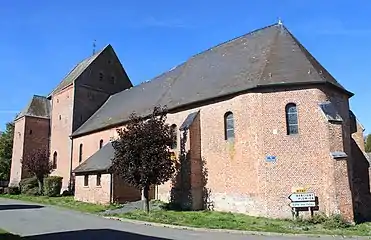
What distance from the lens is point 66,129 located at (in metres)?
39.5

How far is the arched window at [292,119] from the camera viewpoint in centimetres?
2027

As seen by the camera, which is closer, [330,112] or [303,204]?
[303,204]

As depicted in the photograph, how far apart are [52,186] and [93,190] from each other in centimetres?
1059

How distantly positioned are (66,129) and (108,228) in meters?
26.6

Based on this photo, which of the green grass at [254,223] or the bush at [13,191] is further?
the bush at [13,191]

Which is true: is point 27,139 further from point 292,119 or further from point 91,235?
point 91,235

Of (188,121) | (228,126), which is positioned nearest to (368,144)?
(228,126)

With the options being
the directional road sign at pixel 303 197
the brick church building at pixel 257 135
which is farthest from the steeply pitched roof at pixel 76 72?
the directional road sign at pixel 303 197

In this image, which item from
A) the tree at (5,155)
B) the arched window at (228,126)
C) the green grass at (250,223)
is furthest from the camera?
the tree at (5,155)

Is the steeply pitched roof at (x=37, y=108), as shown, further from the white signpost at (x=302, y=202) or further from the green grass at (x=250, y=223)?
the white signpost at (x=302, y=202)

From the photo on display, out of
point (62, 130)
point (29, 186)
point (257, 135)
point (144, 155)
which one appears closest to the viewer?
point (257, 135)

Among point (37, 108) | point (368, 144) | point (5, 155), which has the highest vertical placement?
point (37, 108)

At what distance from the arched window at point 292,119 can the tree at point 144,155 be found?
6.75m

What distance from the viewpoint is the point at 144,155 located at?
20.5 metres
